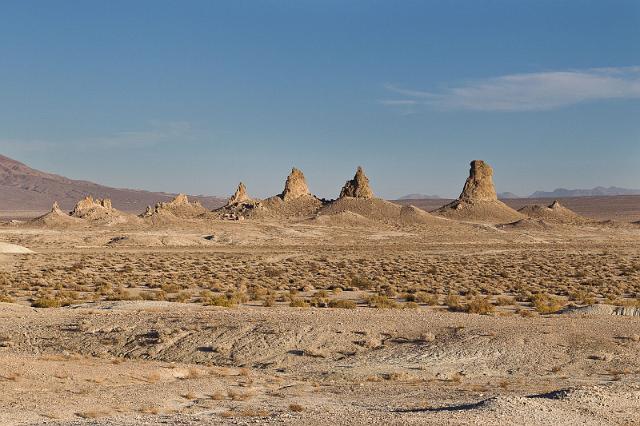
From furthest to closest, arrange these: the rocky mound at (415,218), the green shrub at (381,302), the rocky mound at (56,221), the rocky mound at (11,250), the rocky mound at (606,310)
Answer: the rocky mound at (415,218) → the rocky mound at (56,221) → the rocky mound at (11,250) → the green shrub at (381,302) → the rocky mound at (606,310)

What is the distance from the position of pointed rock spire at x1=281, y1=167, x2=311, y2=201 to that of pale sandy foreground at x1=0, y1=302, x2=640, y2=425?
3728 inches

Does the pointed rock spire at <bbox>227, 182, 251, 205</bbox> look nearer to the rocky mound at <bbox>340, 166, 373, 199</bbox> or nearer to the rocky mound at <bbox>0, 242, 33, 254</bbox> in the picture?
the rocky mound at <bbox>340, 166, 373, 199</bbox>

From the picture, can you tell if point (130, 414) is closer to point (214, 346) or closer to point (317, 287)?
point (214, 346)

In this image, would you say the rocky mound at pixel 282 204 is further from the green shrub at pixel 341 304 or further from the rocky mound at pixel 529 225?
the green shrub at pixel 341 304

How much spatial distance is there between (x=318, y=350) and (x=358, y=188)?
102292mm

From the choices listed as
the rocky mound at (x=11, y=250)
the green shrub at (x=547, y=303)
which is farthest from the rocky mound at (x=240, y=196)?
the green shrub at (x=547, y=303)

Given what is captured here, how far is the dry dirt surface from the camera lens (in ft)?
43.7

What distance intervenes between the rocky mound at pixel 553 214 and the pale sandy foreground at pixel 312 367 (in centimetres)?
10307

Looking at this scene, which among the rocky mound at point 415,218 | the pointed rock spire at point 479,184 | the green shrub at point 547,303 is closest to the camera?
the green shrub at point 547,303

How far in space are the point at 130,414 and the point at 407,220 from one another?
100552mm

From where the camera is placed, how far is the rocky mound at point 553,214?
12269 cm

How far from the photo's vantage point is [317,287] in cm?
3797

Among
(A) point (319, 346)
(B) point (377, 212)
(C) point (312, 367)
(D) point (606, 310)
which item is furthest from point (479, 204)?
(C) point (312, 367)

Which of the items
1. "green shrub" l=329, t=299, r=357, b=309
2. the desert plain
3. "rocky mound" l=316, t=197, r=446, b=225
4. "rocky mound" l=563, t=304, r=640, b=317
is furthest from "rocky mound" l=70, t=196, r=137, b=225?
"rocky mound" l=563, t=304, r=640, b=317
